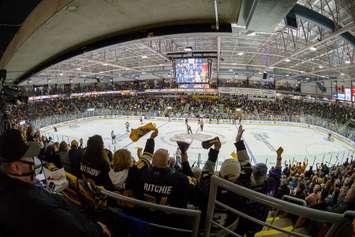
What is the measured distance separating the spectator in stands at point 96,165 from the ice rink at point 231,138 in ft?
45.1

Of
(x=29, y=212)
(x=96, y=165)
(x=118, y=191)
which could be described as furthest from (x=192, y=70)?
(x=29, y=212)

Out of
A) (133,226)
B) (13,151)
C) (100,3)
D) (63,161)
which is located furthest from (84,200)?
(100,3)

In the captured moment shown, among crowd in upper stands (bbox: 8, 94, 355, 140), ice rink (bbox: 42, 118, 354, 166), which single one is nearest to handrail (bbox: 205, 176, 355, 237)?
ice rink (bbox: 42, 118, 354, 166)

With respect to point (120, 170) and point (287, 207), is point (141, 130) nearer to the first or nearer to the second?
point (120, 170)

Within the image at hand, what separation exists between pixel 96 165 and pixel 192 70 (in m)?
12.9

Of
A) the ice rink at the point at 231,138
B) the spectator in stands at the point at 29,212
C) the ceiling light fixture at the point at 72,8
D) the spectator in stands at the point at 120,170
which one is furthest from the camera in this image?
the ice rink at the point at 231,138

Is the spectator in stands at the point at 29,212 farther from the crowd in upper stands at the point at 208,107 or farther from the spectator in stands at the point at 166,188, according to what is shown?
the crowd in upper stands at the point at 208,107

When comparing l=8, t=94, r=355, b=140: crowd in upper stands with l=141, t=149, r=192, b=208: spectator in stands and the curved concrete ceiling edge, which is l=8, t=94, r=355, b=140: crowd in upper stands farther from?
l=141, t=149, r=192, b=208: spectator in stands

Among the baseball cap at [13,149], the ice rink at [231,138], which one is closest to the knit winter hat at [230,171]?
the baseball cap at [13,149]

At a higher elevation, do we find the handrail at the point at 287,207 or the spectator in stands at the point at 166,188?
the handrail at the point at 287,207

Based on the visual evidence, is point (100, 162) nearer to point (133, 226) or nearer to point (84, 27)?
point (133, 226)

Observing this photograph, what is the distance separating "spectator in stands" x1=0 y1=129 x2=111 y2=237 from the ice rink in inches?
604

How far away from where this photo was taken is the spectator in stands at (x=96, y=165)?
3150 mm

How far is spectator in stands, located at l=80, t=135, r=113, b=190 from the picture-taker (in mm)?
3150
